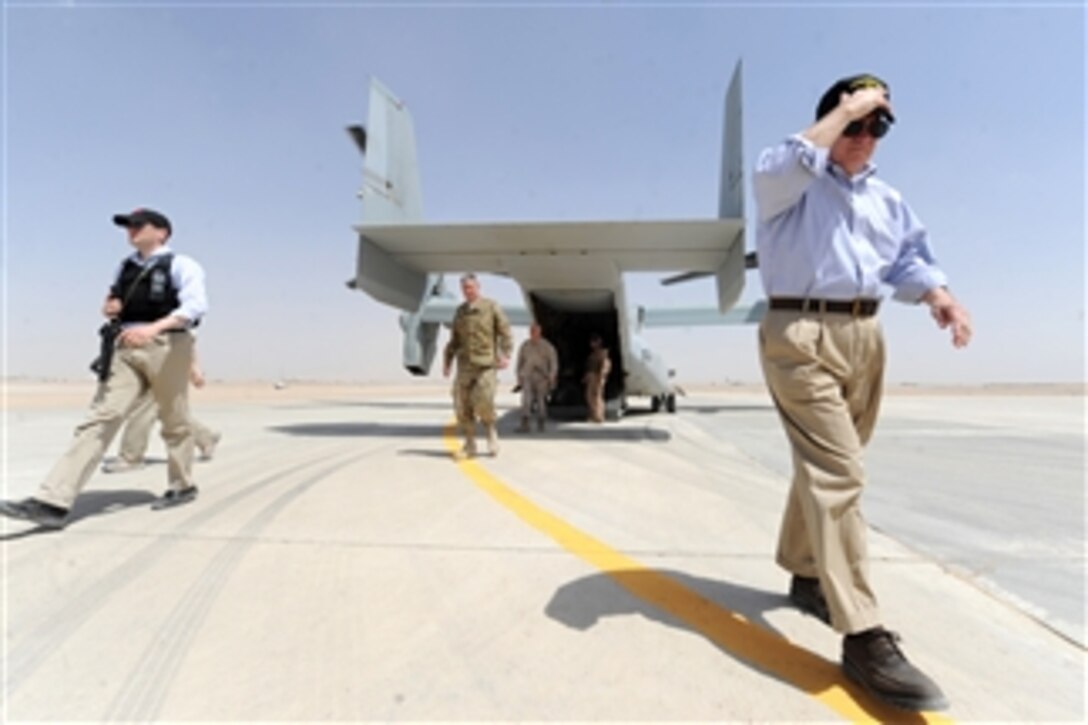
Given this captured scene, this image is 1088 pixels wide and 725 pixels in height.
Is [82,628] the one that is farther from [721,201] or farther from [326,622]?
[721,201]

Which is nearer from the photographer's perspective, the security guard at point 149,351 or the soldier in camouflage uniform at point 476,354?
the security guard at point 149,351

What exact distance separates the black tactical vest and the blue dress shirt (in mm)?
3517

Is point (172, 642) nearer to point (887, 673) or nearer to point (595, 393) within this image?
point (887, 673)

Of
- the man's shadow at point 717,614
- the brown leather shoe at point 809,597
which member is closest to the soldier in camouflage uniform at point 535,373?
the man's shadow at point 717,614

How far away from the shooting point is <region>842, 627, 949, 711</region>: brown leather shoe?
146 centimetres

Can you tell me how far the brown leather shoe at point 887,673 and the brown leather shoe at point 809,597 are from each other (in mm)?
413

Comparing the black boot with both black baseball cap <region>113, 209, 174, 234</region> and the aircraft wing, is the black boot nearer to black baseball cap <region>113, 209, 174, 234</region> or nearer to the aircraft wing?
black baseball cap <region>113, 209, 174, 234</region>

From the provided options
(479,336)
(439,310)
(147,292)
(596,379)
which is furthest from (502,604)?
(439,310)

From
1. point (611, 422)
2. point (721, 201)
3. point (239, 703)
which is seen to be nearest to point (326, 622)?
point (239, 703)

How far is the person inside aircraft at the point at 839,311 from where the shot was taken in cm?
162

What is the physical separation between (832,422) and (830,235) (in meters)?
0.65

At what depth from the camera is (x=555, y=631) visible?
1.86 meters

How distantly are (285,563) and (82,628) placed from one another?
0.73m

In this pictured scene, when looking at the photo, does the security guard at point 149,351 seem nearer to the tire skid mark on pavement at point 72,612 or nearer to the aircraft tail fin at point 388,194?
the tire skid mark on pavement at point 72,612
